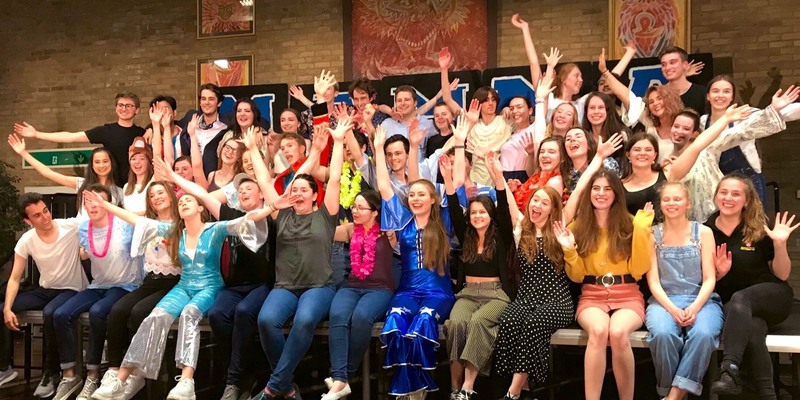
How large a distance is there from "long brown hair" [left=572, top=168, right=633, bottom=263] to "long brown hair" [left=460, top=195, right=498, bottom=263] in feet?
1.55

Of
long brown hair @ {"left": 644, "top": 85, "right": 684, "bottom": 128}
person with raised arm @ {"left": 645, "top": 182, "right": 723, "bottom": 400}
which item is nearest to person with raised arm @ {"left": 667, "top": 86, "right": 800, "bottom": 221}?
long brown hair @ {"left": 644, "top": 85, "right": 684, "bottom": 128}

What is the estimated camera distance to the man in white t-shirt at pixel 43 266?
502 centimetres

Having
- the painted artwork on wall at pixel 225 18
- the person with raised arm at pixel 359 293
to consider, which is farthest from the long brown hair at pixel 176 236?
the painted artwork on wall at pixel 225 18

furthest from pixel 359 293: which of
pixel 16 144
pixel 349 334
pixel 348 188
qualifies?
pixel 16 144

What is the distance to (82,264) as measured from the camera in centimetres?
536

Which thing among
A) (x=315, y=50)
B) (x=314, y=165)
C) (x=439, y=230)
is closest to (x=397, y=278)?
(x=439, y=230)

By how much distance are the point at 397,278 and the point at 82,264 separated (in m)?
2.33

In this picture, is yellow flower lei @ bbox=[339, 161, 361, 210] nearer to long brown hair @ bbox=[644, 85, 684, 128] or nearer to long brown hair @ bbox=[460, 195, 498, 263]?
long brown hair @ bbox=[460, 195, 498, 263]

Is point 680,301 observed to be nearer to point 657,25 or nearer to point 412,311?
point 412,311

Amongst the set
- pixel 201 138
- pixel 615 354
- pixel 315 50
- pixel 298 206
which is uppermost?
pixel 315 50

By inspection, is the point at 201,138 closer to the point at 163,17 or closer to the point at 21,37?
the point at 163,17

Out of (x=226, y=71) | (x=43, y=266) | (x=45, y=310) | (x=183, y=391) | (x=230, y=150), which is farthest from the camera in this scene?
(x=226, y=71)

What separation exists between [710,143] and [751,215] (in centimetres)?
60

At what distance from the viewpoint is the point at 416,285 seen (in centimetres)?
440
